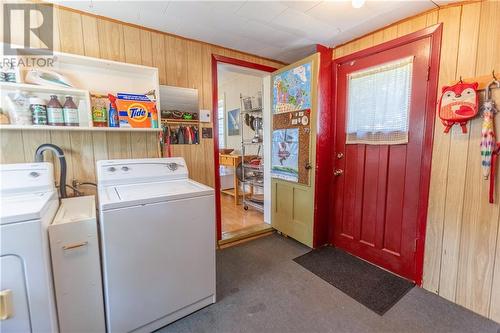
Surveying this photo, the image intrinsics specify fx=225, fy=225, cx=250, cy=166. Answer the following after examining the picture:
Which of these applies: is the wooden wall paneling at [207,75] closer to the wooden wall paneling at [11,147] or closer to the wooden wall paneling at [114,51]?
the wooden wall paneling at [114,51]

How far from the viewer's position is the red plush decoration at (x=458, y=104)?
1509 millimetres

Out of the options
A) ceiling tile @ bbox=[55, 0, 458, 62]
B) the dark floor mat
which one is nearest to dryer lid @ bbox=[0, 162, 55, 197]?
ceiling tile @ bbox=[55, 0, 458, 62]

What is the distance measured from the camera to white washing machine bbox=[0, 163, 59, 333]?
999 mm

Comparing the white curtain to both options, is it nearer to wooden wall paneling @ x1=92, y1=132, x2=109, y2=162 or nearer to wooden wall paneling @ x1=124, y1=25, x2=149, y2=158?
wooden wall paneling @ x1=124, y1=25, x2=149, y2=158

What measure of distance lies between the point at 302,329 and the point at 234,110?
419 centimetres

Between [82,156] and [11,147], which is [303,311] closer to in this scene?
[82,156]

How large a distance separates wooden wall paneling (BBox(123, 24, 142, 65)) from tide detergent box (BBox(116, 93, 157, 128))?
405 mm

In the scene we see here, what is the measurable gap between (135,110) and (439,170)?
8.18 ft

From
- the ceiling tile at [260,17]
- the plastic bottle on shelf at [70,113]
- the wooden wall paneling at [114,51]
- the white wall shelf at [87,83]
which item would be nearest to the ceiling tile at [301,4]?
the ceiling tile at [260,17]

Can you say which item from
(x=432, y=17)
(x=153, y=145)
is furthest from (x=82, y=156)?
(x=432, y=17)

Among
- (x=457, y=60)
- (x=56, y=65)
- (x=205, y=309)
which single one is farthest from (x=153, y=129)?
(x=457, y=60)

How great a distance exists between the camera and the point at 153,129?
1.94 metres

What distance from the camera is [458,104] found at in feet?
5.13

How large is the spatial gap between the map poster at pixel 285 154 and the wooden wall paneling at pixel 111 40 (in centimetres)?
179
